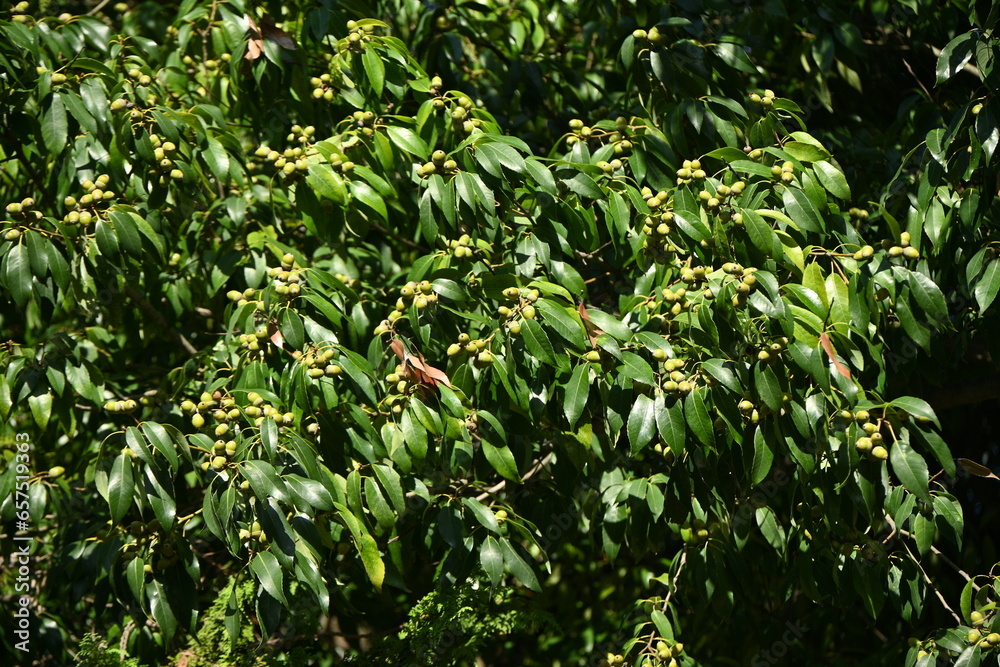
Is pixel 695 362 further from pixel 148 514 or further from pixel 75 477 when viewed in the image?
pixel 75 477

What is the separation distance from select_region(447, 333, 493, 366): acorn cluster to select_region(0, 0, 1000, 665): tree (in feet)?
0.04

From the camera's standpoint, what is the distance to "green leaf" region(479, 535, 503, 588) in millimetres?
2309

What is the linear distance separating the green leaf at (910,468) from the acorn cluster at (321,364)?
1405mm

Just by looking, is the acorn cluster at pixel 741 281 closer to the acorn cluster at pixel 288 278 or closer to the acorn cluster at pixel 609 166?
the acorn cluster at pixel 609 166

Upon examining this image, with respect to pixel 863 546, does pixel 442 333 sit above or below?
above

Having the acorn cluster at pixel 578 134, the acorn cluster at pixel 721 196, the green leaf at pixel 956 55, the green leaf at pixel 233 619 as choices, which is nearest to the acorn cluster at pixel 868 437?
the acorn cluster at pixel 721 196

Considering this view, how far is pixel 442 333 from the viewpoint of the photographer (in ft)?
8.45

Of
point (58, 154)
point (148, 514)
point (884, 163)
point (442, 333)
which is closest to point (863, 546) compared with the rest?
point (442, 333)

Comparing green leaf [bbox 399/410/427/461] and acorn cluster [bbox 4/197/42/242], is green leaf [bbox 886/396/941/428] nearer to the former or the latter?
green leaf [bbox 399/410/427/461]

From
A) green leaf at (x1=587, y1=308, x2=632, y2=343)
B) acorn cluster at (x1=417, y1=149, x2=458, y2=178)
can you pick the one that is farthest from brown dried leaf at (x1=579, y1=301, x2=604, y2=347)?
acorn cluster at (x1=417, y1=149, x2=458, y2=178)

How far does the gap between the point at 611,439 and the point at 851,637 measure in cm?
213

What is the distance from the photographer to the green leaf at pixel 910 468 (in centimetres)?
209

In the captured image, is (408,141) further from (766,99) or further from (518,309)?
(766,99)

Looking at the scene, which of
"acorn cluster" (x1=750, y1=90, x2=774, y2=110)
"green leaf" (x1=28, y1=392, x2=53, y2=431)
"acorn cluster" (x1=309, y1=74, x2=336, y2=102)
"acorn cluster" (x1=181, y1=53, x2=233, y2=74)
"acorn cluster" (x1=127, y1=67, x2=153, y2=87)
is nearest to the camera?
"green leaf" (x1=28, y1=392, x2=53, y2=431)
